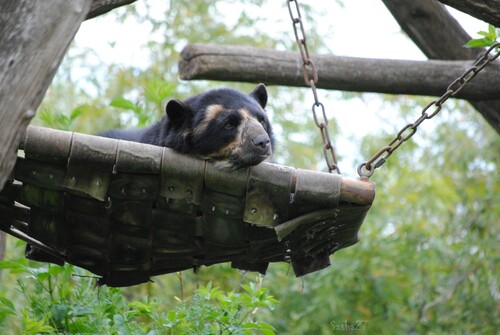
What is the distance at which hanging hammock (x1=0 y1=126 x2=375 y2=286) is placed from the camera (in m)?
3.19

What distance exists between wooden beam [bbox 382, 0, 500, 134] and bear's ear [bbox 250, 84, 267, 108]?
46.8 inches

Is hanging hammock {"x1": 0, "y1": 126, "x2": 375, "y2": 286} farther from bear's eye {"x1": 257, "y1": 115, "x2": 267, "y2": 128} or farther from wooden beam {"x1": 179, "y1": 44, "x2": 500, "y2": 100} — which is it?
wooden beam {"x1": 179, "y1": 44, "x2": 500, "y2": 100}

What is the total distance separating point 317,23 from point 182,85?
77.6 inches

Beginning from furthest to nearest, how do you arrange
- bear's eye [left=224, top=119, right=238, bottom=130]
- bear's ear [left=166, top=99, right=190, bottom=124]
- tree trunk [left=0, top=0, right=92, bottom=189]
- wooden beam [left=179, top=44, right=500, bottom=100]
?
wooden beam [left=179, top=44, right=500, bottom=100] → bear's ear [left=166, top=99, right=190, bottom=124] → bear's eye [left=224, top=119, right=238, bottom=130] → tree trunk [left=0, top=0, right=92, bottom=189]

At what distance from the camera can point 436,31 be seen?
525 centimetres

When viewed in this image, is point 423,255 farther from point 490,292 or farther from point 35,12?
point 35,12

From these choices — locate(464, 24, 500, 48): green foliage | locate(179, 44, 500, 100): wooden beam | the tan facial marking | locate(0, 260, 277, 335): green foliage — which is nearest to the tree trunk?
locate(0, 260, 277, 335): green foliage

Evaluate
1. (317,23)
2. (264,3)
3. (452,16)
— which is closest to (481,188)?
(317,23)

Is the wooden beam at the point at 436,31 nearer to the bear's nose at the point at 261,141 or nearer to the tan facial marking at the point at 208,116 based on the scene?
the tan facial marking at the point at 208,116

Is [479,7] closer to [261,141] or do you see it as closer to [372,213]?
[261,141]

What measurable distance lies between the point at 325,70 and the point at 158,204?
2188 millimetres

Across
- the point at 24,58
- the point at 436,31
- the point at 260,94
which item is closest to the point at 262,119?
the point at 260,94

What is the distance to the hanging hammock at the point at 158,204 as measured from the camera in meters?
3.19

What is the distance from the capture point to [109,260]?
3.71 metres
